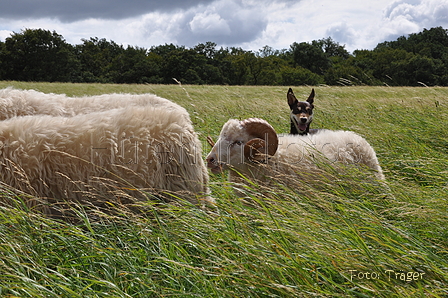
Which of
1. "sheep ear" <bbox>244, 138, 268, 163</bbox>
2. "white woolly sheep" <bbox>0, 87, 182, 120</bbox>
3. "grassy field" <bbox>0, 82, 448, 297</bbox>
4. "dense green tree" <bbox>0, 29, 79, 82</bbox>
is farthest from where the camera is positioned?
"dense green tree" <bbox>0, 29, 79, 82</bbox>

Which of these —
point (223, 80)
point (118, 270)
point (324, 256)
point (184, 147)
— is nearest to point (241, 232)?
point (324, 256)

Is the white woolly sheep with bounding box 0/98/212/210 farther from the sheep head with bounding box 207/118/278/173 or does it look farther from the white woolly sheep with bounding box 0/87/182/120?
the white woolly sheep with bounding box 0/87/182/120

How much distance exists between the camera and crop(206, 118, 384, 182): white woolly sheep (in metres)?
4.40

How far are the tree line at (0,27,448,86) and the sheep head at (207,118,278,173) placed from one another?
38.7 meters

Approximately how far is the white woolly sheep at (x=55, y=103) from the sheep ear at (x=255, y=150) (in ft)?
3.81

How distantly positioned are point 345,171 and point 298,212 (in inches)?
49.6

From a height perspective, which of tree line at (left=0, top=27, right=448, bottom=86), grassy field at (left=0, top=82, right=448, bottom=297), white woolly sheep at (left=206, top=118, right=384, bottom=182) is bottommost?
grassy field at (left=0, top=82, right=448, bottom=297)

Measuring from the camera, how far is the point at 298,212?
303 centimetres

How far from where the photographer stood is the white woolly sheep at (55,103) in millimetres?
4758

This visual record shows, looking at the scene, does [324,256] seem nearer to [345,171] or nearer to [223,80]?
[345,171]

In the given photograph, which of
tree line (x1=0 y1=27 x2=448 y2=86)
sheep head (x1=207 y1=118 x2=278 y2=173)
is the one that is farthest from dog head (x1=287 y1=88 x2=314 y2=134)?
tree line (x1=0 y1=27 x2=448 y2=86)

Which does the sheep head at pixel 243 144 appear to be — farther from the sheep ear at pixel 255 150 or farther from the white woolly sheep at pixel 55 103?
the white woolly sheep at pixel 55 103

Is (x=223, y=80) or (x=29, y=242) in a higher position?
(x=223, y=80)

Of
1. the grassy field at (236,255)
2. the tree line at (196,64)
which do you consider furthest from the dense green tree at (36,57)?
the grassy field at (236,255)
